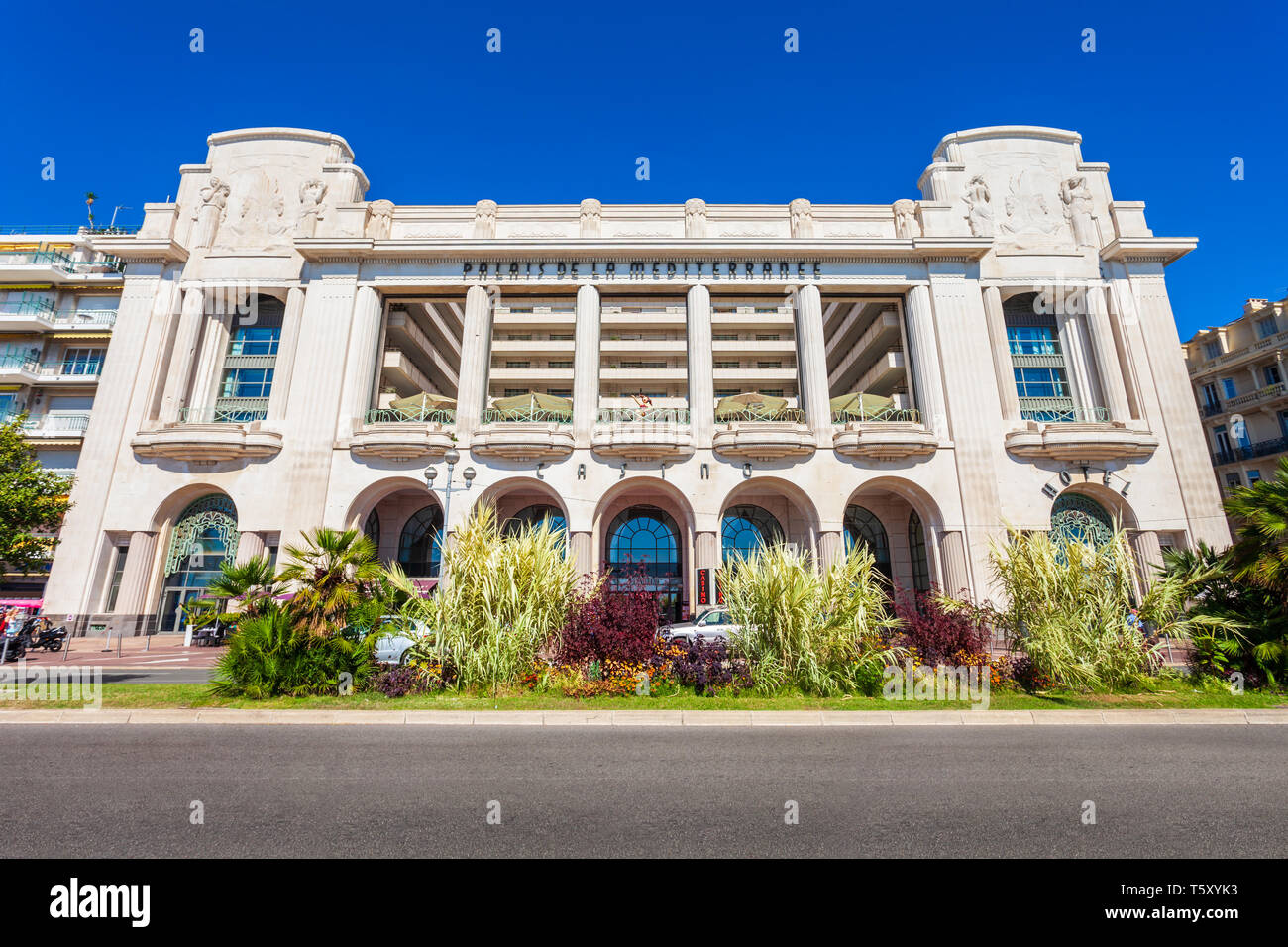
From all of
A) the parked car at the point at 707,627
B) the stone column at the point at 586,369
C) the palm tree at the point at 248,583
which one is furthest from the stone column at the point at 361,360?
the parked car at the point at 707,627

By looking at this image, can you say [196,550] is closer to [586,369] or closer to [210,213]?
[210,213]

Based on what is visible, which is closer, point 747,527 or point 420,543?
point 747,527

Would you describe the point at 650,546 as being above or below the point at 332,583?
above

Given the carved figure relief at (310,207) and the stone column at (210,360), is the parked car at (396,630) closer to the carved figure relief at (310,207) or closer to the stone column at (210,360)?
the stone column at (210,360)

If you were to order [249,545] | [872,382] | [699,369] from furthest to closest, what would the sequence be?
1. [872,382]
2. [699,369]
3. [249,545]

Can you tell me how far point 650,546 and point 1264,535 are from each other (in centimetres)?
1937

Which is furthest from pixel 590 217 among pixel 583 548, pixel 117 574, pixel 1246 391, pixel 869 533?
pixel 1246 391

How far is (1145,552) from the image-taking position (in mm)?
21766

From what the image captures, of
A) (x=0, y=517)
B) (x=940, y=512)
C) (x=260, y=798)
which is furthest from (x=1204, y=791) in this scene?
(x=0, y=517)

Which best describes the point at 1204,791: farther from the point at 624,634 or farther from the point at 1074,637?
the point at 624,634

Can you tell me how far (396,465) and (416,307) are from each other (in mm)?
11912

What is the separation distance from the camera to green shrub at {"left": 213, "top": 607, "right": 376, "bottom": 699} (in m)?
9.88

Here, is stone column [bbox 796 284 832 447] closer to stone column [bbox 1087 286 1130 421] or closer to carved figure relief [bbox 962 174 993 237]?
carved figure relief [bbox 962 174 993 237]

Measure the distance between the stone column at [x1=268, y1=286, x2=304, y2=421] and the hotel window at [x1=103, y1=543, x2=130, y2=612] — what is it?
7.99 meters
